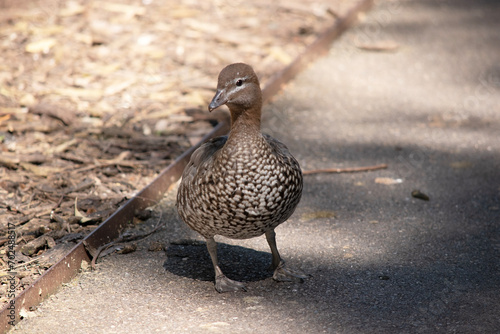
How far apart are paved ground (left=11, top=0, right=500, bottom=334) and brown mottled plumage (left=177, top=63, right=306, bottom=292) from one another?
1.34 ft

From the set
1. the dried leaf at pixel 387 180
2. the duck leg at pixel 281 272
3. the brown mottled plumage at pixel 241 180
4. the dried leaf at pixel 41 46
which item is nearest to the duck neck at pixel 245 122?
the brown mottled plumage at pixel 241 180

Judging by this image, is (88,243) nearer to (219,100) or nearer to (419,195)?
(219,100)

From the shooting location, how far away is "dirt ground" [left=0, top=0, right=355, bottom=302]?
4676mm

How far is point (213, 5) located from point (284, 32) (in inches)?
53.2

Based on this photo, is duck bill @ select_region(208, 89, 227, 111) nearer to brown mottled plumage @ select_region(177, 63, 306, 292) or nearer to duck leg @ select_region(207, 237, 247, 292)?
brown mottled plumage @ select_region(177, 63, 306, 292)

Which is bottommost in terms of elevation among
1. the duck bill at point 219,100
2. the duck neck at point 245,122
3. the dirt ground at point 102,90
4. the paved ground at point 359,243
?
the paved ground at point 359,243

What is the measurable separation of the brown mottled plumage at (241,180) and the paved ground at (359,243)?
1.34 ft

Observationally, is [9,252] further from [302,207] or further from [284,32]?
[284,32]

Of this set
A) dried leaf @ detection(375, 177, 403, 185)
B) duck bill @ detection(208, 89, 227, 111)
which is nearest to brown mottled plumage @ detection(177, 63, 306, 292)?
duck bill @ detection(208, 89, 227, 111)

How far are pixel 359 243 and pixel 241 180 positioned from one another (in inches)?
49.1

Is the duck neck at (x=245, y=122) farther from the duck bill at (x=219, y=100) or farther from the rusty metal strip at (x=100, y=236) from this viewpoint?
the rusty metal strip at (x=100, y=236)

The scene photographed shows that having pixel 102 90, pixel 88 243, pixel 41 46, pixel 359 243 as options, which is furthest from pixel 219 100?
pixel 41 46

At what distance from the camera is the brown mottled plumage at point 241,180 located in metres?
3.59

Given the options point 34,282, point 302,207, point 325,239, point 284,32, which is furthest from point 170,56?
point 34,282
